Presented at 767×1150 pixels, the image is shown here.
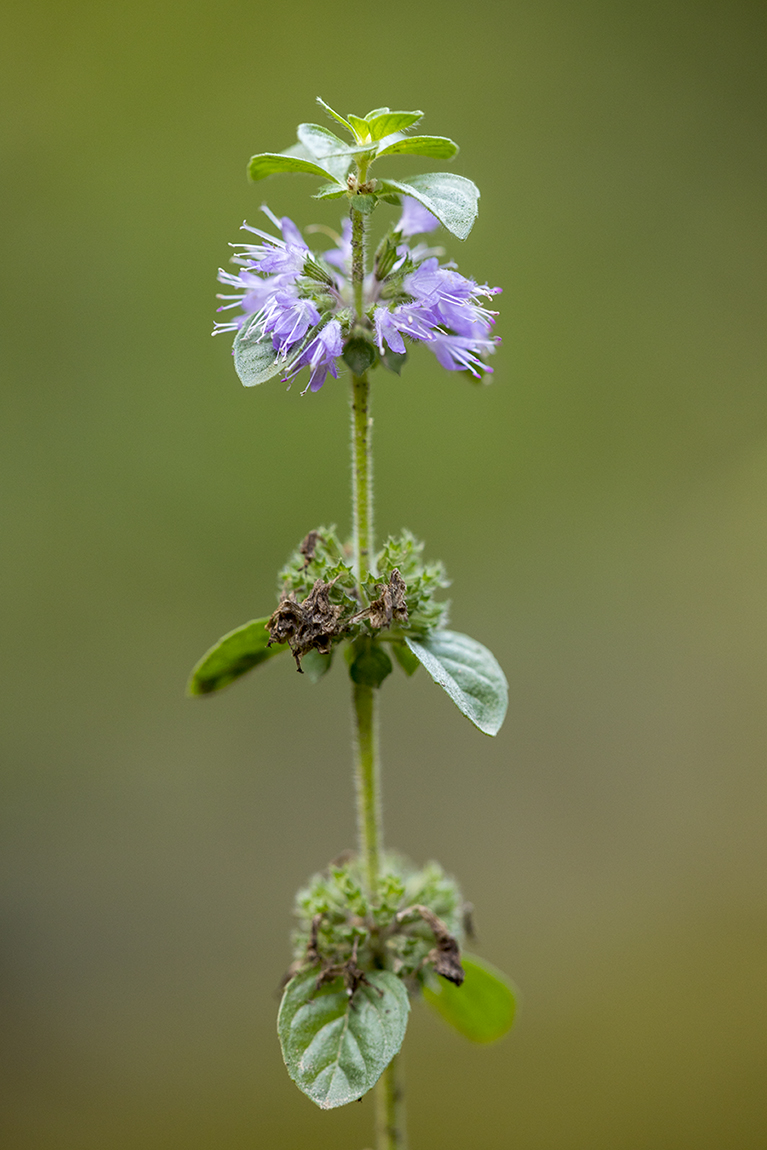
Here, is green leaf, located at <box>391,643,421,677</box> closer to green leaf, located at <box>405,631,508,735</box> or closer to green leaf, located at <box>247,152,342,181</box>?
green leaf, located at <box>405,631,508,735</box>

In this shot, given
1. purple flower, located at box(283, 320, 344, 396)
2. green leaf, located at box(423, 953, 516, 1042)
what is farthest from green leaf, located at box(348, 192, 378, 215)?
green leaf, located at box(423, 953, 516, 1042)

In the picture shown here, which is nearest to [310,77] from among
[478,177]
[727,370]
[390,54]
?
[390,54]

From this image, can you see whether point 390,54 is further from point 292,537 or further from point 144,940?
point 144,940

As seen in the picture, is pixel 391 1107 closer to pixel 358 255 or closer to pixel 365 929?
pixel 365 929

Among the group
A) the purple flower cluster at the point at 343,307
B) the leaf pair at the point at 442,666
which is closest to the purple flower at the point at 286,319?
the purple flower cluster at the point at 343,307

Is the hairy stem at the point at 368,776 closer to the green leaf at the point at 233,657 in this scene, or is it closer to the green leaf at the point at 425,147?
the green leaf at the point at 233,657

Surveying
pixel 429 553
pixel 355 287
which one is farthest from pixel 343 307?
pixel 429 553
